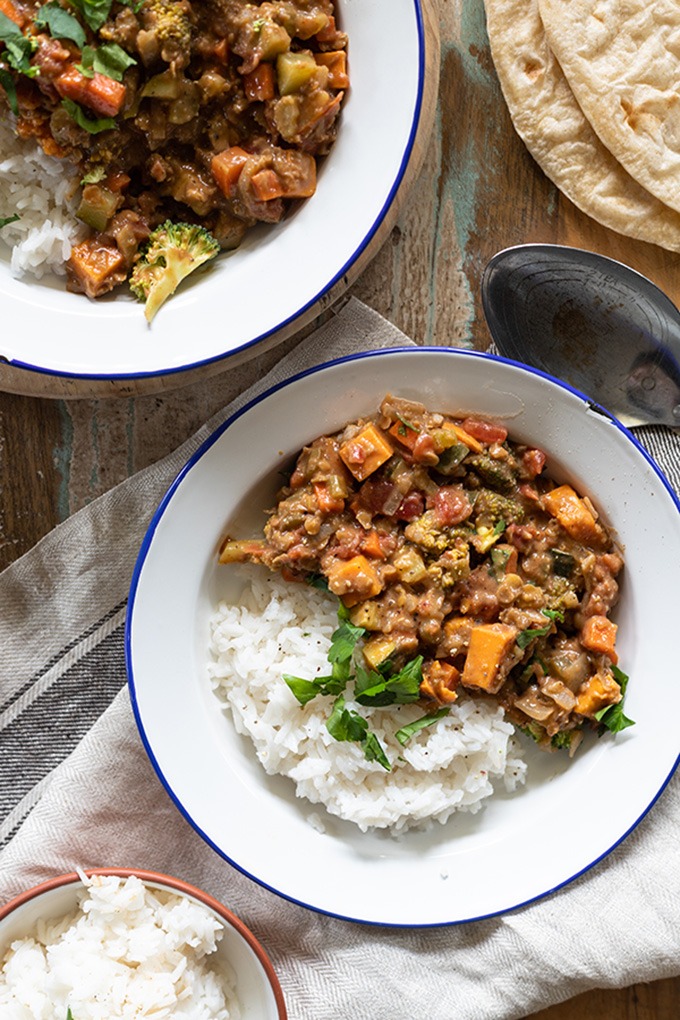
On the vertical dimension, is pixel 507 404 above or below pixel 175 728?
above

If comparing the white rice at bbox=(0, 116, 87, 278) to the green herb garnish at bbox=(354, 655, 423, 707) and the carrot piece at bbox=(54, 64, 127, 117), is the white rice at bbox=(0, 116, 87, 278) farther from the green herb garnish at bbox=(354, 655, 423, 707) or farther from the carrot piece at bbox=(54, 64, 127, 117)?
the green herb garnish at bbox=(354, 655, 423, 707)

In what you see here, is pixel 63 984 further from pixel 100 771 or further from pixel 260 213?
pixel 260 213

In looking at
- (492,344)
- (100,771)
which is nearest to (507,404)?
(492,344)

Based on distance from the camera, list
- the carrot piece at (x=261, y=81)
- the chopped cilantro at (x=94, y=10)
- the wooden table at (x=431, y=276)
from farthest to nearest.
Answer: the wooden table at (x=431, y=276)
the carrot piece at (x=261, y=81)
the chopped cilantro at (x=94, y=10)

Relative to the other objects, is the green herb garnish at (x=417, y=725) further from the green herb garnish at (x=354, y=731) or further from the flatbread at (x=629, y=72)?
the flatbread at (x=629, y=72)

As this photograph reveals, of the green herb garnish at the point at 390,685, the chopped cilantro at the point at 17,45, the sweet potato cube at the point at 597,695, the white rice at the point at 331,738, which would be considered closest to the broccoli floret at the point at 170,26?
the chopped cilantro at the point at 17,45

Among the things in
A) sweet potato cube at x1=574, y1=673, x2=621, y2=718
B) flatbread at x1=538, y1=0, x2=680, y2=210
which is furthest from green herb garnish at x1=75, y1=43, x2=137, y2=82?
sweet potato cube at x1=574, y1=673, x2=621, y2=718
